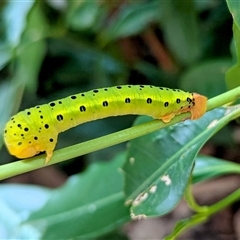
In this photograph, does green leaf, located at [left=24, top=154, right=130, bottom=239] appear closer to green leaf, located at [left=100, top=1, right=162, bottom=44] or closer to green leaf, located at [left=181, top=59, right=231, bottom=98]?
green leaf, located at [left=181, top=59, right=231, bottom=98]

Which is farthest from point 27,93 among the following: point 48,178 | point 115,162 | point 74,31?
point 115,162

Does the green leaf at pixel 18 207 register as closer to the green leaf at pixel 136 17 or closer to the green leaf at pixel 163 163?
the green leaf at pixel 163 163

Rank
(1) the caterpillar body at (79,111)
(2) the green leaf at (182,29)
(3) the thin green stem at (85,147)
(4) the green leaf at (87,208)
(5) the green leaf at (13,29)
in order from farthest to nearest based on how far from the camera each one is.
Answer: (2) the green leaf at (182,29)
(5) the green leaf at (13,29)
(4) the green leaf at (87,208)
(1) the caterpillar body at (79,111)
(3) the thin green stem at (85,147)

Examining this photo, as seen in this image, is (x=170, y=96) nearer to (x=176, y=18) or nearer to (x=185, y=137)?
(x=185, y=137)

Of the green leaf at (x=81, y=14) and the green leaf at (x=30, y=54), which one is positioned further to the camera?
the green leaf at (x=81, y=14)

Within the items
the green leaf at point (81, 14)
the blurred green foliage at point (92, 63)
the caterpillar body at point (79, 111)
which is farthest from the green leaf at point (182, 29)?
the caterpillar body at point (79, 111)

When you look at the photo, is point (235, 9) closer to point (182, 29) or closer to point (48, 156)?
point (48, 156)

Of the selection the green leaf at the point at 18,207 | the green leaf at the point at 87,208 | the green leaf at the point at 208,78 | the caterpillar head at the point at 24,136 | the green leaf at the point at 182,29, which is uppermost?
the caterpillar head at the point at 24,136
